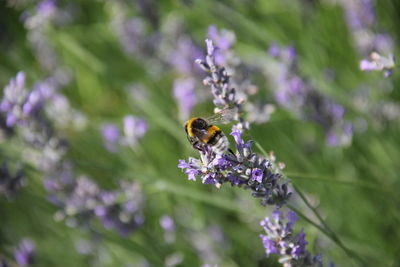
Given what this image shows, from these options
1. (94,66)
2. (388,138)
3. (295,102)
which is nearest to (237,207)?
(295,102)

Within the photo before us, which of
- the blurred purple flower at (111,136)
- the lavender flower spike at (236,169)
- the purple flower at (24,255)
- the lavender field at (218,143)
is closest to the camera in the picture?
the lavender flower spike at (236,169)

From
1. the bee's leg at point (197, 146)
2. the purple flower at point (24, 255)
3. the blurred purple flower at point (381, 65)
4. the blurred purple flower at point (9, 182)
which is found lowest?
the bee's leg at point (197, 146)

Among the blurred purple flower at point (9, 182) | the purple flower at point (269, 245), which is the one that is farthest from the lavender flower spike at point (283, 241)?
the blurred purple flower at point (9, 182)

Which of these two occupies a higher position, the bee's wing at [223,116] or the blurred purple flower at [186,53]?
the blurred purple flower at [186,53]

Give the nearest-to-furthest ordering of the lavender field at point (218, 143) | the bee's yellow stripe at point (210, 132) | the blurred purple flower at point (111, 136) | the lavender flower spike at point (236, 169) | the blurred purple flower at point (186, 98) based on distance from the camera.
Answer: the lavender flower spike at point (236, 169) < the bee's yellow stripe at point (210, 132) < the lavender field at point (218, 143) < the blurred purple flower at point (186, 98) < the blurred purple flower at point (111, 136)

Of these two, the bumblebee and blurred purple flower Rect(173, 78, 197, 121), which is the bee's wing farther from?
blurred purple flower Rect(173, 78, 197, 121)

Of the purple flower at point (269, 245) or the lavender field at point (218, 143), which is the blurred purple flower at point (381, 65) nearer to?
the lavender field at point (218, 143)

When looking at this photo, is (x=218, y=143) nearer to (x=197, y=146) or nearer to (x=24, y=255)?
(x=197, y=146)

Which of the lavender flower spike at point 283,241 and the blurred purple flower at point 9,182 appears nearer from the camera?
the lavender flower spike at point 283,241

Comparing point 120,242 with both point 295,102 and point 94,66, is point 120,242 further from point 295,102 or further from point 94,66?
point 94,66
